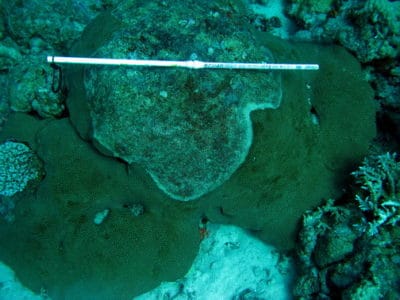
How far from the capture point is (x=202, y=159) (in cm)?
314

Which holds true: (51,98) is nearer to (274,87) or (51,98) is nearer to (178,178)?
(178,178)

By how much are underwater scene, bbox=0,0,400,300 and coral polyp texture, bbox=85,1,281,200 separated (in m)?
0.02

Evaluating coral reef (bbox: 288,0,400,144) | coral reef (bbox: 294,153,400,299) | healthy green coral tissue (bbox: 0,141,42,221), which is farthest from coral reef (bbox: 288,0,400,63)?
healthy green coral tissue (bbox: 0,141,42,221)

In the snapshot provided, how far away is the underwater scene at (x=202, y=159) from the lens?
3053 mm

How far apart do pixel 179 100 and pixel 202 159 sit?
0.70 meters

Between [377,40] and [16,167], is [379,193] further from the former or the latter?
[16,167]

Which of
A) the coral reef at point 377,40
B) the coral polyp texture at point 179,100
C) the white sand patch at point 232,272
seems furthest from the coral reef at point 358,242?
the coral polyp texture at point 179,100

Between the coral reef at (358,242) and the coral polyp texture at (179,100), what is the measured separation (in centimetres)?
155

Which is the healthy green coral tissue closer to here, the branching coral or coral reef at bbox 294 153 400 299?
coral reef at bbox 294 153 400 299

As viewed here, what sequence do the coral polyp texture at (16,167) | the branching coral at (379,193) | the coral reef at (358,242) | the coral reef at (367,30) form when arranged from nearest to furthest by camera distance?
the coral reef at (358,242) < the branching coral at (379,193) < the coral polyp texture at (16,167) < the coral reef at (367,30)

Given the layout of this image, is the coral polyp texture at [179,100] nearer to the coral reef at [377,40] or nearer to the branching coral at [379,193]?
the branching coral at [379,193]

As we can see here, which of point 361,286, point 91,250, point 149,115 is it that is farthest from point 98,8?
point 361,286

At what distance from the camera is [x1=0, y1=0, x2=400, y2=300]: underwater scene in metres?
3.05

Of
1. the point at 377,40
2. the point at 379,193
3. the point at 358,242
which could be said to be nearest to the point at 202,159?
the point at 358,242
